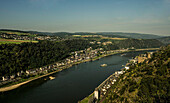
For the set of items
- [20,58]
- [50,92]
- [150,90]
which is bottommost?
[50,92]

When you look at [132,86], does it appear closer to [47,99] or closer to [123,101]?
[123,101]

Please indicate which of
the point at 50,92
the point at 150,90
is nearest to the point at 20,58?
the point at 50,92

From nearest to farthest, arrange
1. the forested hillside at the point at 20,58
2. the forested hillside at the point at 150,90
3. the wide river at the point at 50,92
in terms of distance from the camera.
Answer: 1. the forested hillside at the point at 150,90
2. the wide river at the point at 50,92
3. the forested hillside at the point at 20,58

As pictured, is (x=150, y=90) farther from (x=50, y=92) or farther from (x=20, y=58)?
(x=20, y=58)

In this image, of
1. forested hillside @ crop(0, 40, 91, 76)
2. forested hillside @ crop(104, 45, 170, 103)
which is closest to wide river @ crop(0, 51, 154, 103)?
forested hillside @ crop(104, 45, 170, 103)

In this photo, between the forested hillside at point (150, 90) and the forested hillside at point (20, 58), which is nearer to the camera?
the forested hillside at point (150, 90)

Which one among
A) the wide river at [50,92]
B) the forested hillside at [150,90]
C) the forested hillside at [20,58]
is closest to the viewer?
the forested hillside at [150,90]

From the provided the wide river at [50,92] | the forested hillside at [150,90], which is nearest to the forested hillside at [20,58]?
the wide river at [50,92]

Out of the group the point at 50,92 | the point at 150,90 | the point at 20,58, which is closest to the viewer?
the point at 150,90

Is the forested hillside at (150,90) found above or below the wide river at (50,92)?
above

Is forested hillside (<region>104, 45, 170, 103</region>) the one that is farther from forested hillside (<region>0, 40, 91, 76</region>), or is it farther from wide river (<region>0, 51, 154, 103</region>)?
forested hillside (<region>0, 40, 91, 76</region>)

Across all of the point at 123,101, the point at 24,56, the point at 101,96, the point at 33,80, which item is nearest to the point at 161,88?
the point at 123,101

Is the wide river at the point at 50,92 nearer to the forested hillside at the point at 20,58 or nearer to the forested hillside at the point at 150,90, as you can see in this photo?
the forested hillside at the point at 150,90
